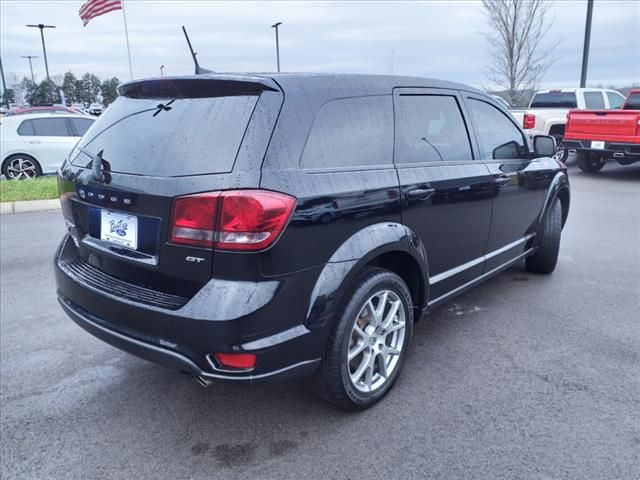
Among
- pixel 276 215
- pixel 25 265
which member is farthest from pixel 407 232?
pixel 25 265

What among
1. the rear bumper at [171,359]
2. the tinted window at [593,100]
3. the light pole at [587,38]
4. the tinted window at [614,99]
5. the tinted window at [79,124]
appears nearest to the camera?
the rear bumper at [171,359]

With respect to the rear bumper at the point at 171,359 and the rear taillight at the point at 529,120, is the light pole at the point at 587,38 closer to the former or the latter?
the rear taillight at the point at 529,120

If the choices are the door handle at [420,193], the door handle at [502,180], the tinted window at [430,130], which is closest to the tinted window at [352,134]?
the tinted window at [430,130]

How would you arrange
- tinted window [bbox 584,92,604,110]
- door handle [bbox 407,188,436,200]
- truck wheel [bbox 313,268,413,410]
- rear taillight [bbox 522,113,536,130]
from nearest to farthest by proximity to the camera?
truck wheel [bbox 313,268,413,410] < door handle [bbox 407,188,436,200] < rear taillight [bbox 522,113,536,130] < tinted window [bbox 584,92,604,110]

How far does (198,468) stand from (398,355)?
48.3 inches

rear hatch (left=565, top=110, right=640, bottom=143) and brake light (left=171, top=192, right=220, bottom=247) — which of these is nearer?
brake light (left=171, top=192, right=220, bottom=247)

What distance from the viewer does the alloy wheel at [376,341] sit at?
2750 mm

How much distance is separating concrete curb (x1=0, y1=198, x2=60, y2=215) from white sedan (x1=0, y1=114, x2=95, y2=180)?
281cm

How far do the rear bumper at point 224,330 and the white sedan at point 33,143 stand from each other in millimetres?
10055

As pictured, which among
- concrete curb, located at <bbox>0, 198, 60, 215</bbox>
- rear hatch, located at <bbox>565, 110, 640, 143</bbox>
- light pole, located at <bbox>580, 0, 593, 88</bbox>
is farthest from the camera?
light pole, located at <bbox>580, 0, 593, 88</bbox>

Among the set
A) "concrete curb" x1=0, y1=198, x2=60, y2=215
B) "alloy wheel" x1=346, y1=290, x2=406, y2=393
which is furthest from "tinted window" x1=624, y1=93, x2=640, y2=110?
"concrete curb" x1=0, y1=198, x2=60, y2=215

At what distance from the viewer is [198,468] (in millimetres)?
2422

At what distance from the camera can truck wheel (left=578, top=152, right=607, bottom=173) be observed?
12.6 meters

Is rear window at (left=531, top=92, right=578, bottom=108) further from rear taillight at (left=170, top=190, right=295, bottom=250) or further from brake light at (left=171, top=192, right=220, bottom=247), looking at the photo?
brake light at (left=171, top=192, right=220, bottom=247)
